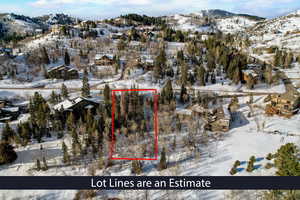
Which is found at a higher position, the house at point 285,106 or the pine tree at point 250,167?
the house at point 285,106

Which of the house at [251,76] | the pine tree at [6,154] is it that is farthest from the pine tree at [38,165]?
the house at [251,76]

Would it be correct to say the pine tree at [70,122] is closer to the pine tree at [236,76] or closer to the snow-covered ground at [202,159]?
the snow-covered ground at [202,159]

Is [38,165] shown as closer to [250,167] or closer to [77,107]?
[77,107]

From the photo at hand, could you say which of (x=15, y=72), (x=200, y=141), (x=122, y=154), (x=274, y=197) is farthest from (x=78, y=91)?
(x=274, y=197)

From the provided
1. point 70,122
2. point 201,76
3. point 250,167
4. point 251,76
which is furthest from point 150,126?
point 251,76

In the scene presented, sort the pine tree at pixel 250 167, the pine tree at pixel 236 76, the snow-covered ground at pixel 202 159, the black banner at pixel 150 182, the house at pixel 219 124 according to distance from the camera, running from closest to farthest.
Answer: the black banner at pixel 150 182 → the snow-covered ground at pixel 202 159 → the pine tree at pixel 250 167 → the house at pixel 219 124 → the pine tree at pixel 236 76

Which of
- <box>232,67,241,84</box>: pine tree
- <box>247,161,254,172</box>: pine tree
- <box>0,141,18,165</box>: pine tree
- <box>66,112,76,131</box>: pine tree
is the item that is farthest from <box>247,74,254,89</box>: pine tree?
<box>0,141,18,165</box>: pine tree

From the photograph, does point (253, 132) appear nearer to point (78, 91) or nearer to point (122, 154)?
point (122, 154)

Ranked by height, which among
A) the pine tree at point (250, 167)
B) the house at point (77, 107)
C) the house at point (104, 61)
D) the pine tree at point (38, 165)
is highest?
the house at point (104, 61)
